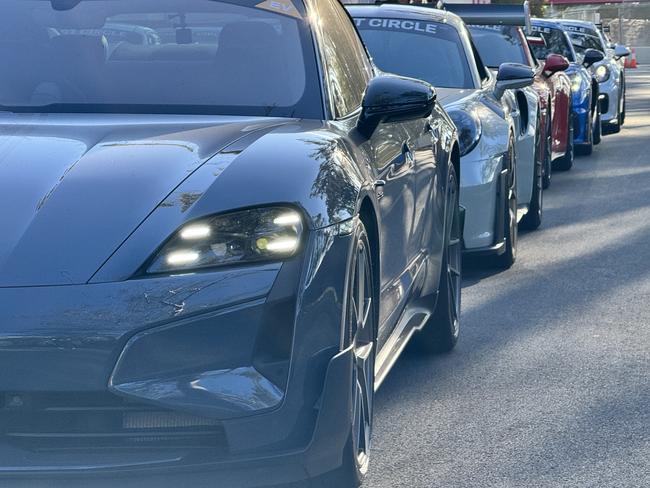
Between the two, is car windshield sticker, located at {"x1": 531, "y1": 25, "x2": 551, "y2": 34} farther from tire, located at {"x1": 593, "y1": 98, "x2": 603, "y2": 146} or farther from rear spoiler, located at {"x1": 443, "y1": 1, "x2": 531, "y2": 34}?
rear spoiler, located at {"x1": 443, "y1": 1, "x2": 531, "y2": 34}

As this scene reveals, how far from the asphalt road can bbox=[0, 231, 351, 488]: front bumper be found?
1100 mm

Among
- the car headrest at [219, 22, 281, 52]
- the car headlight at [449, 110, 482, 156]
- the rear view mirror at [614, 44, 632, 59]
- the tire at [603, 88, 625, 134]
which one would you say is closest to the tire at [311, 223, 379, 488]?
the car headrest at [219, 22, 281, 52]

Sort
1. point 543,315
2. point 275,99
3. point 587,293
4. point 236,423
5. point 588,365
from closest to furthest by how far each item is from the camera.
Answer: point 236,423, point 275,99, point 588,365, point 543,315, point 587,293

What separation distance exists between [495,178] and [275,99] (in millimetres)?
3637

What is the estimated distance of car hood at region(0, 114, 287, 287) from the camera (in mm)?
3506

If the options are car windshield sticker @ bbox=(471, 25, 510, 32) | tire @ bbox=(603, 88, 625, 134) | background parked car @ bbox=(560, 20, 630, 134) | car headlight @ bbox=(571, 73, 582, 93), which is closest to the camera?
car windshield sticker @ bbox=(471, 25, 510, 32)

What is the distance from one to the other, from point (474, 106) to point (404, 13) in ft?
4.17

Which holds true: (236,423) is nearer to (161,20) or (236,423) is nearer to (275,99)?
(275,99)

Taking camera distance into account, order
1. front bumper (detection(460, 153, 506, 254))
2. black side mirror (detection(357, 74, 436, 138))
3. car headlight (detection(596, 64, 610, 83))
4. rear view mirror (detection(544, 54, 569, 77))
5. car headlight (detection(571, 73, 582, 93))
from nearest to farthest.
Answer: black side mirror (detection(357, 74, 436, 138)) < front bumper (detection(460, 153, 506, 254)) < rear view mirror (detection(544, 54, 569, 77)) < car headlight (detection(571, 73, 582, 93)) < car headlight (detection(596, 64, 610, 83))

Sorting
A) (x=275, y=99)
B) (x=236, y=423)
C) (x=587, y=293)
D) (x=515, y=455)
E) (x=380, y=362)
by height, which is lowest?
(x=587, y=293)

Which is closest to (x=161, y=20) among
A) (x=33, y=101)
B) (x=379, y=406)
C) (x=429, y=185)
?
(x=33, y=101)

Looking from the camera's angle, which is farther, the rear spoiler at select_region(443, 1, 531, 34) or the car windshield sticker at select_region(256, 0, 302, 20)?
the rear spoiler at select_region(443, 1, 531, 34)

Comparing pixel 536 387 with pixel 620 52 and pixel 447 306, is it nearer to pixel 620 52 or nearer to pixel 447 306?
pixel 447 306

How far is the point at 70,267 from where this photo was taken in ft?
11.4
